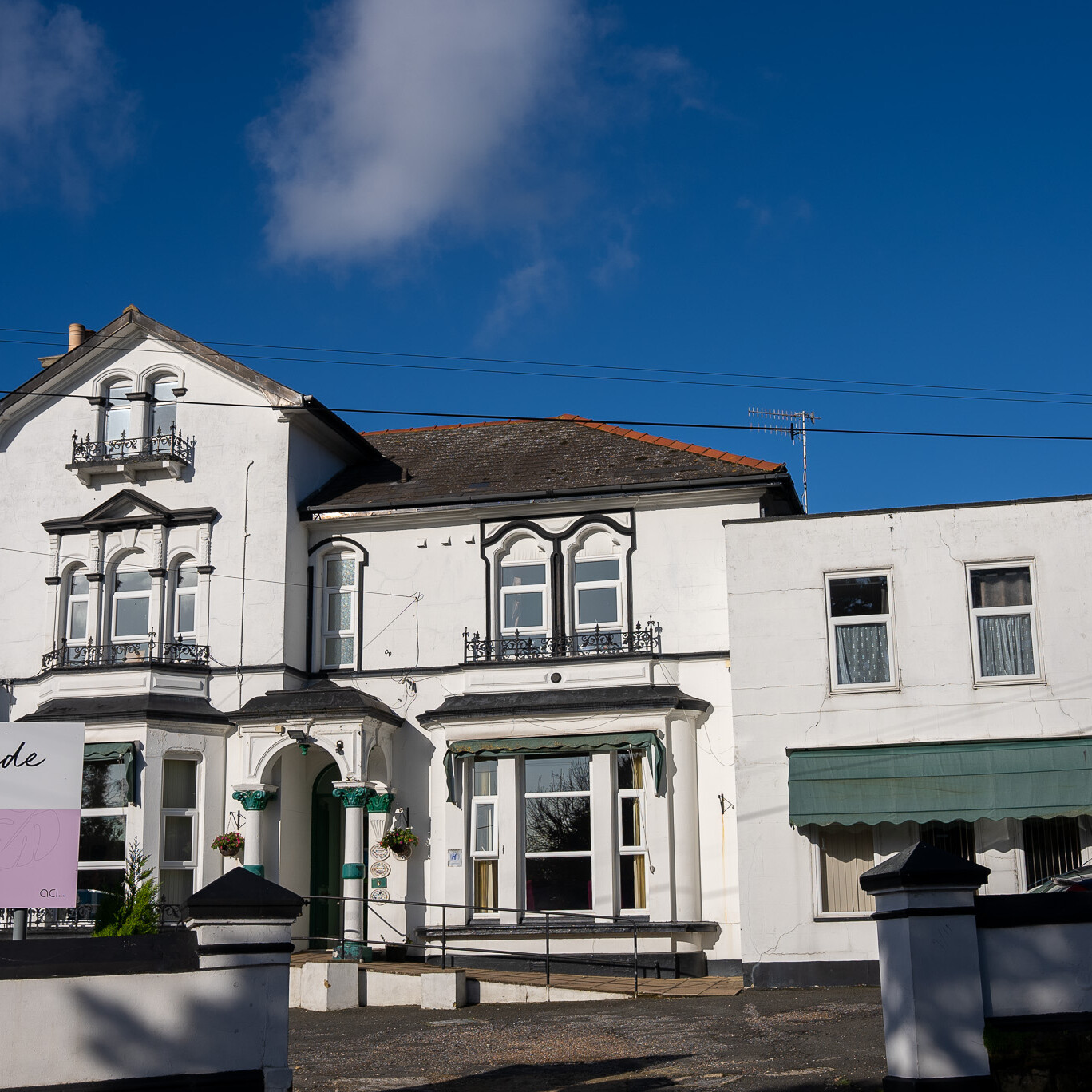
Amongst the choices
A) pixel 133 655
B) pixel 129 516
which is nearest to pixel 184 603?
pixel 133 655

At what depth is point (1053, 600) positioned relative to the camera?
18938 mm

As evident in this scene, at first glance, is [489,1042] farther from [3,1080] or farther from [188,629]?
[188,629]

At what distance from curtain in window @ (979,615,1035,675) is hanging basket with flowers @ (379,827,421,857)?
8765 mm

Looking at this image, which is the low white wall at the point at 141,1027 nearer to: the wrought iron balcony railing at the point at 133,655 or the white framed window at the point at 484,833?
the white framed window at the point at 484,833

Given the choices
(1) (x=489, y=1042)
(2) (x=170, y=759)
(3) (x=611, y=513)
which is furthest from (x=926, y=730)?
(2) (x=170, y=759)

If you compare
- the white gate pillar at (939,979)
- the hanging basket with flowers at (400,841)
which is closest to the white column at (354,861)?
the hanging basket with flowers at (400,841)

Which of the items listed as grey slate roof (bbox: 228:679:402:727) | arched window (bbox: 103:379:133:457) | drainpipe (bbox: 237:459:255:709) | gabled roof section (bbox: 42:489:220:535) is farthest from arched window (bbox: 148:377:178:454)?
grey slate roof (bbox: 228:679:402:727)

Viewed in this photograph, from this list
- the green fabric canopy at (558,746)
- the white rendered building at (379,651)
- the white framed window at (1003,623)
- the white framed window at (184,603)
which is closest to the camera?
the white framed window at (1003,623)

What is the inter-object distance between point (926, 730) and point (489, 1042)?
821 cm

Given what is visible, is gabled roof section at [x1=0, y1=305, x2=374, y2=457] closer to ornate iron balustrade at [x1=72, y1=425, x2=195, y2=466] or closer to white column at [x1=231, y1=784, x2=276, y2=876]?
ornate iron balustrade at [x1=72, y1=425, x2=195, y2=466]

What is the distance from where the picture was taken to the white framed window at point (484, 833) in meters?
20.8

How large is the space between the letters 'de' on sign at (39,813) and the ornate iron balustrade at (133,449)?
12641mm

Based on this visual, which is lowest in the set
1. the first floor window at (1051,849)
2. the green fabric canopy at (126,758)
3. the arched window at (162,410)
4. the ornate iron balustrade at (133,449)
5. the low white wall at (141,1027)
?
the low white wall at (141,1027)

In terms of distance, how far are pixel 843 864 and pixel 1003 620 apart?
159 inches
